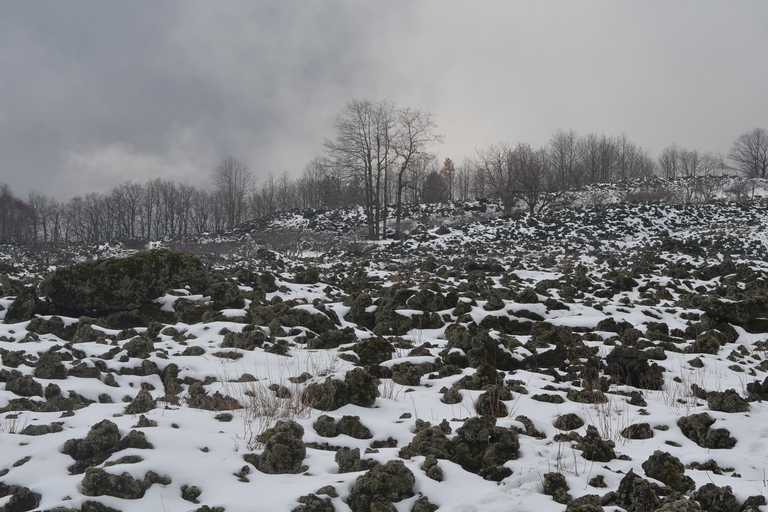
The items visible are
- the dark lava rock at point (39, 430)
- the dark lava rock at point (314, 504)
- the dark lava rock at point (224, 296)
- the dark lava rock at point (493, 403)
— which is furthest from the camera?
the dark lava rock at point (224, 296)

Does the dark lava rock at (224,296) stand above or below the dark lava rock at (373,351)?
above

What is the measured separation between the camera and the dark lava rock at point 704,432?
413cm

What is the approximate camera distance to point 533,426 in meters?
4.37

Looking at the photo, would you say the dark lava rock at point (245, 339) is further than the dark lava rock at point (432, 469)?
Yes

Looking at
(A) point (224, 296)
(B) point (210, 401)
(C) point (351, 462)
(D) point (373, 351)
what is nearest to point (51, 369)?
(B) point (210, 401)

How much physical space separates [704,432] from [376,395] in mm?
3195

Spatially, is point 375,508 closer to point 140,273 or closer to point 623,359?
point 623,359

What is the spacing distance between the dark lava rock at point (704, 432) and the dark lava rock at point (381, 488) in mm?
2859

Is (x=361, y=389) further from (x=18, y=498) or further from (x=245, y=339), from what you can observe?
(x=18, y=498)

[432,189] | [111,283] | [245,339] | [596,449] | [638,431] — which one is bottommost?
[638,431]

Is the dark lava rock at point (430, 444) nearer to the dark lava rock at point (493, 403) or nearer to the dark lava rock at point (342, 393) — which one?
the dark lava rock at point (493, 403)

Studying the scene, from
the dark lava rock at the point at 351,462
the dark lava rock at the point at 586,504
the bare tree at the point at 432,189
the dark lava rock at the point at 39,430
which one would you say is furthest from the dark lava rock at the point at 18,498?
the bare tree at the point at 432,189

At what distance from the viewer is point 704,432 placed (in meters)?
4.28

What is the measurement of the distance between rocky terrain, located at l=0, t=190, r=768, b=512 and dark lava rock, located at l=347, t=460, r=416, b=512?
17 millimetres
